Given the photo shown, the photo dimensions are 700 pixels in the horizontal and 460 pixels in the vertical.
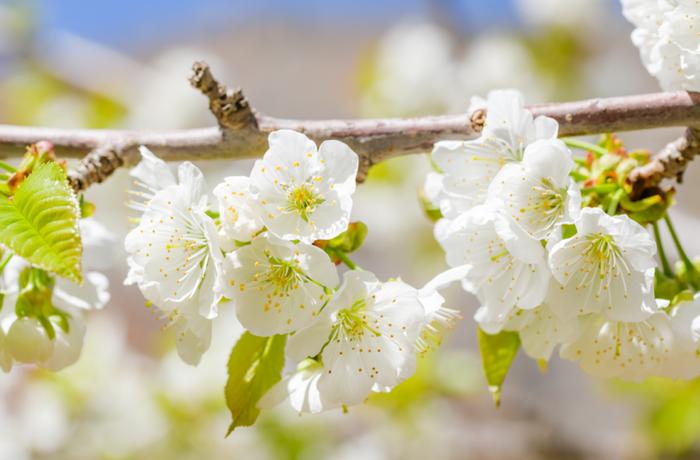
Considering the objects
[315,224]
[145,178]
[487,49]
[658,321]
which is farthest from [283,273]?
[487,49]

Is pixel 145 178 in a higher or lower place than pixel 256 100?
higher

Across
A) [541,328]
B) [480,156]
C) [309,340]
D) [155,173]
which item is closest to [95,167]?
[155,173]

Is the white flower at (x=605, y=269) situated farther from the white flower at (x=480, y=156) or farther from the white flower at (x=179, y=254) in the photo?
the white flower at (x=179, y=254)

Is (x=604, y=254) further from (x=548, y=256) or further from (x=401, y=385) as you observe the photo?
(x=401, y=385)

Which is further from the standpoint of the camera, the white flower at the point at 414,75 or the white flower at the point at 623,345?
the white flower at the point at 414,75

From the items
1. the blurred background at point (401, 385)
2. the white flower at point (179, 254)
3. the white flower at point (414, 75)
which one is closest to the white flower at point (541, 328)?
the white flower at point (179, 254)

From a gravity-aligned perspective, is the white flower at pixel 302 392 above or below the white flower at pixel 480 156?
below

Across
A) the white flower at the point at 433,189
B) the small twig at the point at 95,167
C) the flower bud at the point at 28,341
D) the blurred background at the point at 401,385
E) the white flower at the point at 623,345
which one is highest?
the small twig at the point at 95,167

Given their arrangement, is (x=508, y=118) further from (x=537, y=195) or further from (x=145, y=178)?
(x=145, y=178)
